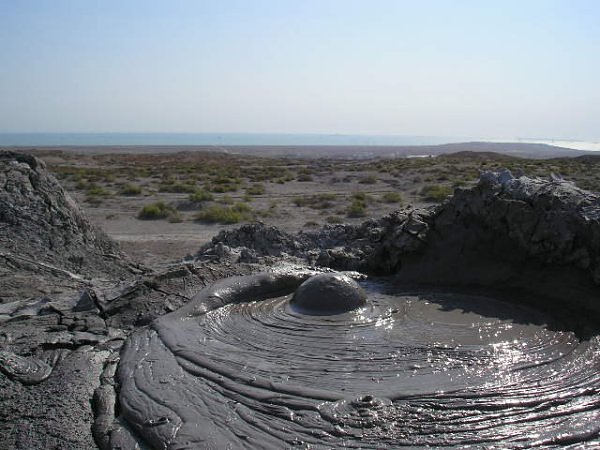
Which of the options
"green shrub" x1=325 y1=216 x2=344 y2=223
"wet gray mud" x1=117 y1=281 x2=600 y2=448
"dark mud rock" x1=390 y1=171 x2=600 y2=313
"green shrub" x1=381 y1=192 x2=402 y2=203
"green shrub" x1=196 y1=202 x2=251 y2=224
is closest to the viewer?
"wet gray mud" x1=117 y1=281 x2=600 y2=448

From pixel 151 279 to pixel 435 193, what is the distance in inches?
613

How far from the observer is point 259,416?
3752 millimetres

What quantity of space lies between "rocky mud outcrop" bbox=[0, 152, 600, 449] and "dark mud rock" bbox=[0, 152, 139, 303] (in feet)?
0.06

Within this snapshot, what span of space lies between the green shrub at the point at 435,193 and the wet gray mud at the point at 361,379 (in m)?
14.2

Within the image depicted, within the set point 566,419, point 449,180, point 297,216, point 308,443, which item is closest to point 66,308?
point 308,443

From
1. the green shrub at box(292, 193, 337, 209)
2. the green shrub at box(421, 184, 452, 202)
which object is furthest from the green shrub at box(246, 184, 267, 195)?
the green shrub at box(421, 184, 452, 202)

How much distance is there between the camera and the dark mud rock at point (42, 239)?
22.7ft

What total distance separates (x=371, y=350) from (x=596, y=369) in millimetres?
1698

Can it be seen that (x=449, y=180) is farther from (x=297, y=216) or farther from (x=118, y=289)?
(x=118, y=289)

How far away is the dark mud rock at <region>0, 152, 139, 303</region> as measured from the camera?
692 centimetres

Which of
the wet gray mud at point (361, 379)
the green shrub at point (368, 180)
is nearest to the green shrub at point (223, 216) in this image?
the wet gray mud at point (361, 379)

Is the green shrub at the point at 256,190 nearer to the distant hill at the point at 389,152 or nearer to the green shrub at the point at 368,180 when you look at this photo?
the green shrub at the point at 368,180

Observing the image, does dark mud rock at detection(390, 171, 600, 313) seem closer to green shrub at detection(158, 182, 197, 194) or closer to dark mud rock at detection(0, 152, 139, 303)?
dark mud rock at detection(0, 152, 139, 303)

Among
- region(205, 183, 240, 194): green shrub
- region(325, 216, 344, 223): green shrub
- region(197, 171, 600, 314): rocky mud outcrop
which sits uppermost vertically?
region(197, 171, 600, 314): rocky mud outcrop
